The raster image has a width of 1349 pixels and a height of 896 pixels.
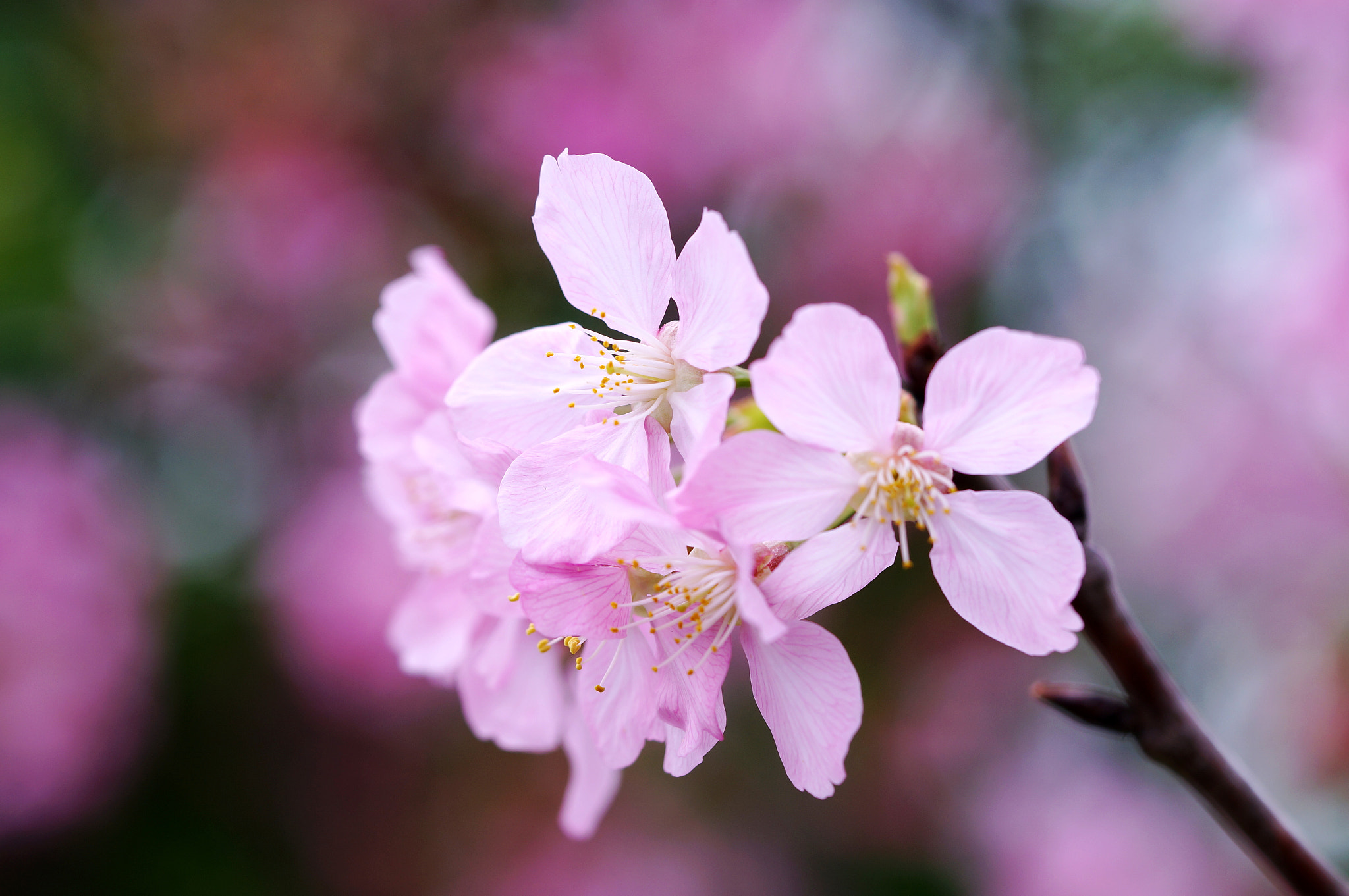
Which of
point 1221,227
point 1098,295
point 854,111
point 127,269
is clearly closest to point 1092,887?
point 1098,295

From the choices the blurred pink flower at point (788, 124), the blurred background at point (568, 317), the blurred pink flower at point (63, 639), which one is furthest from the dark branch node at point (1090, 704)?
the blurred pink flower at point (63, 639)

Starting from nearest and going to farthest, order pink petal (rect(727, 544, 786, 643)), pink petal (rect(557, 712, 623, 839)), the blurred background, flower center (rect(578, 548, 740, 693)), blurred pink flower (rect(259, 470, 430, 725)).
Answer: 1. pink petal (rect(727, 544, 786, 643))
2. flower center (rect(578, 548, 740, 693))
3. pink petal (rect(557, 712, 623, 839))
4. the blurred background
5. blurred pink flower (rect(259, 470, 430, 725))

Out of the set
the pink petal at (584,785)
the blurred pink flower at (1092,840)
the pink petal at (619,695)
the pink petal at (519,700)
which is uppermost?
the pink petal at (619,695)

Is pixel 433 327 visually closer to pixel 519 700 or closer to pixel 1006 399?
pixel 519 700

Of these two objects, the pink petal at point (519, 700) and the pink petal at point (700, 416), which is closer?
the pink petal at point (700, 416)

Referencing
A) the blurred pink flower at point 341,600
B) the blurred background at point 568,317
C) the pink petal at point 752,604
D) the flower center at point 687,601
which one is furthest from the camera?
the blurred pink flower at point 341,600

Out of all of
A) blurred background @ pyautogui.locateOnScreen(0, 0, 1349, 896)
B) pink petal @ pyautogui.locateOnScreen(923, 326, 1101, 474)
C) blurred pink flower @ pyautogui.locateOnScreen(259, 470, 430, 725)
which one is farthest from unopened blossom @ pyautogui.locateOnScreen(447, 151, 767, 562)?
blurred pink flower @ pyautogui.locateOnScreen(259, 470, 430, 725)

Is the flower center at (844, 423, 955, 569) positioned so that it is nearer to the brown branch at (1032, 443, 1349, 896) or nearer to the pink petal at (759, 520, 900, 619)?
the pink petal at (759, 520, 900, 619)

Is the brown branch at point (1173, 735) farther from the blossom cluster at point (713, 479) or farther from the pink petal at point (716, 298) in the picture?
the pink petal at point (716, 298)
